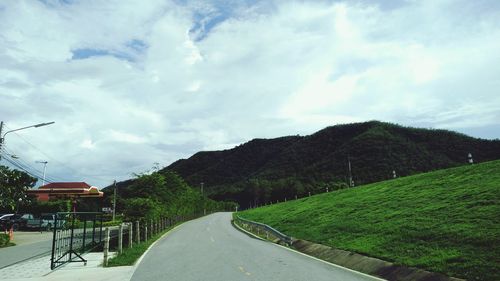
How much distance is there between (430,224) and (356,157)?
105798 mm

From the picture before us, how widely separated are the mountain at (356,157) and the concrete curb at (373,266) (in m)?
65.6

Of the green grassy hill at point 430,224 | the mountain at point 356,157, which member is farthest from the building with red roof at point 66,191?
the green grassy hill at point 430,224

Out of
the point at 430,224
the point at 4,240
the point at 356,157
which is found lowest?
the point at 430,224

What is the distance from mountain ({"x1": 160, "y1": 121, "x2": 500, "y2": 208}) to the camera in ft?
341

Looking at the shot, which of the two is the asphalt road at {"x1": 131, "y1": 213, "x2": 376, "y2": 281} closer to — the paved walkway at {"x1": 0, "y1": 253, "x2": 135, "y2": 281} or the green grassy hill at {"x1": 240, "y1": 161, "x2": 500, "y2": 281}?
the paved walkway at {"x1": 0, "y1": 253, "x2": 135, "y2": 281}

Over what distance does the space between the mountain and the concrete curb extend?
65640mm

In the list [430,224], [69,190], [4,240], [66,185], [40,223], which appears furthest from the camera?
[66,185]

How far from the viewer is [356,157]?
11950cm

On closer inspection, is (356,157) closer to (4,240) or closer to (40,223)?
(40,223)

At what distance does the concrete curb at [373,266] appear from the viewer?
38.2ft

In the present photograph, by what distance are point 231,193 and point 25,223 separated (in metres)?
126

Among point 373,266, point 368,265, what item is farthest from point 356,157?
point 373,266

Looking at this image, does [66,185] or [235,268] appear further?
[66,185]

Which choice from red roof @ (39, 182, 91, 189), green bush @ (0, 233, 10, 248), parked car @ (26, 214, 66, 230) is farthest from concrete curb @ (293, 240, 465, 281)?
red roof @ (39, 182, 91, 189)
